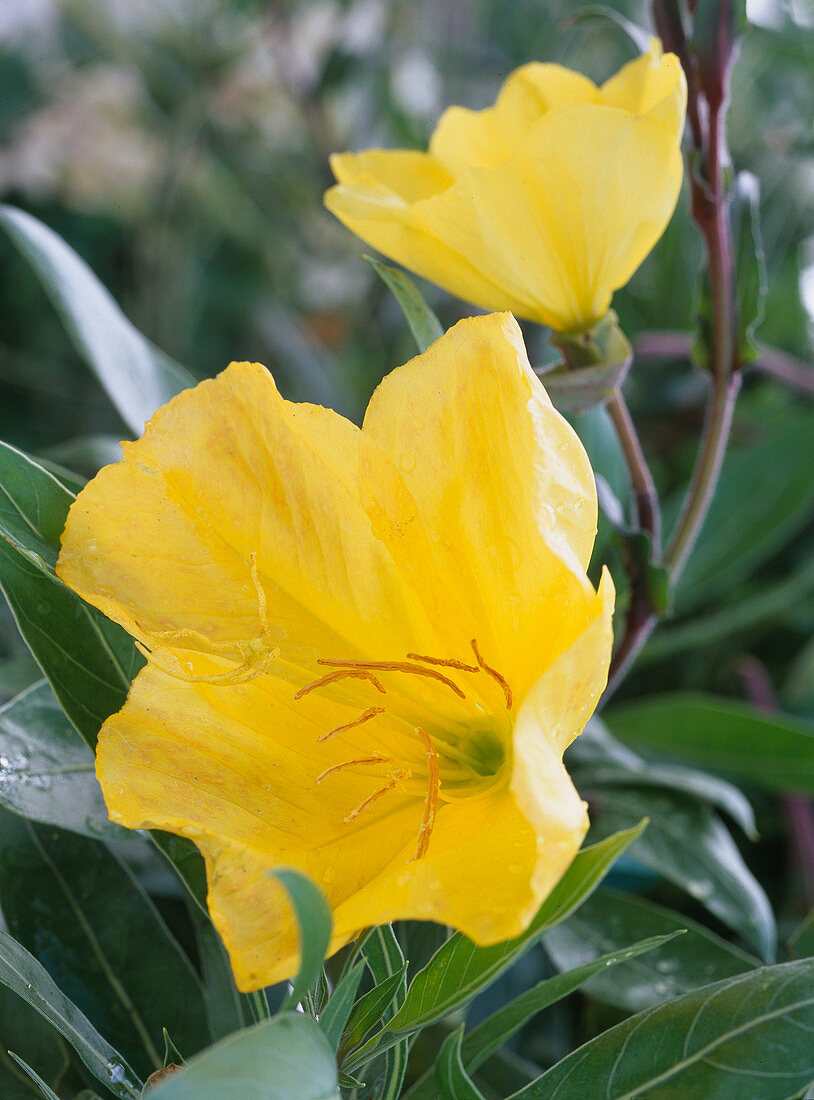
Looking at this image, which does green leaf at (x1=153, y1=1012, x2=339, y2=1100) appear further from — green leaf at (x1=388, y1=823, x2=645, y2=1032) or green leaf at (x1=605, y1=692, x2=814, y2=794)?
green leaf at (x1=605, y1=692, x2=814, y2=794)

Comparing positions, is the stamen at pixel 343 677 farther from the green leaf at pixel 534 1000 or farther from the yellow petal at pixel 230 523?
the green leaf at pixel 534 1000

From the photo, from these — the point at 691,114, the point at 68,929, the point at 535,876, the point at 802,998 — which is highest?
the point at 691,114

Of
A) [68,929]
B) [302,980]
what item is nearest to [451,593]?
[302,980]

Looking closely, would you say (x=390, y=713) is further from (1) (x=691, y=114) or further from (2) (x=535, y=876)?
(1) (x=691, y=114)

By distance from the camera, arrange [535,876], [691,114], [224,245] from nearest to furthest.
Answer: [535,876], [691,114], [224,245]

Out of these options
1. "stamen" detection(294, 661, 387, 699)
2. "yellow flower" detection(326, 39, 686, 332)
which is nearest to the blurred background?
"yellow flower" detection(326, 39, 686, 332)

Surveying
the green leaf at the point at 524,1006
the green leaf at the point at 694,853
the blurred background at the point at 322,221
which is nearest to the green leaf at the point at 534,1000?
the green leaf at the point at 524,1006
